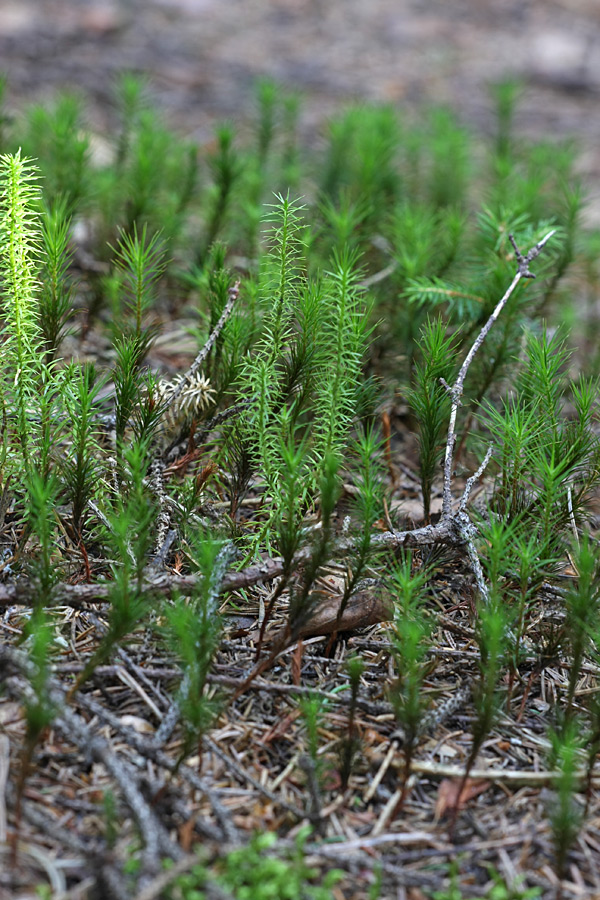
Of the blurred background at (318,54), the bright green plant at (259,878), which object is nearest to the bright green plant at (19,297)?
the bright green plant at (259,878)

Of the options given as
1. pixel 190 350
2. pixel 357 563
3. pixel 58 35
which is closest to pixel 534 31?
pixel 58 35

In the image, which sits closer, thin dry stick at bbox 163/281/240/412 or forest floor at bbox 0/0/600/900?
forest floor at bbox 0/0/600/900

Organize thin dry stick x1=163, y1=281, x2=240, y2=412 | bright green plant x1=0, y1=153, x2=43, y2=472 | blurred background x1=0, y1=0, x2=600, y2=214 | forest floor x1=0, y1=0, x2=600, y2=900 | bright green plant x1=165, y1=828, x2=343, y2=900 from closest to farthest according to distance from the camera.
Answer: bright green plant x1=165, y1=828, x2=343, y2=900, forest floor x1=0, y1=0, x2=600, y2=900, bright green plant x1=0, y1=153, x2=43, y2=472, thin dry stick x1=163, y1=281, x2=240, y2=412, blurred background x1=0, y1=0, x2=600, y2=214

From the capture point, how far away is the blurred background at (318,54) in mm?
5855

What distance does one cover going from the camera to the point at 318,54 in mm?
6801

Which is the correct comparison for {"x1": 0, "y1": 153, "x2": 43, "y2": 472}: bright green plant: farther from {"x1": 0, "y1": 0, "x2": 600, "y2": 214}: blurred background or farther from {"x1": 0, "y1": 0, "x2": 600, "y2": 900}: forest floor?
{"x1": 0, "y1": 0, "x2": 600, "y2": 214}: blurred background

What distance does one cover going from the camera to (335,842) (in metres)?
1.67

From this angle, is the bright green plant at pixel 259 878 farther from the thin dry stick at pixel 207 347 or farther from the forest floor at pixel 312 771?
the thin dry stick at pixel 207 347

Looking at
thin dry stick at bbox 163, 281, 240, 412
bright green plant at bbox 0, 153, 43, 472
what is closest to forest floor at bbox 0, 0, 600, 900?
bright green plant at bbox 0, 153, 43, 472

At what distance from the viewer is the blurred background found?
586 centimetres

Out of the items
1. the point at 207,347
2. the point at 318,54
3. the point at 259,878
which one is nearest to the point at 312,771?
the point at 259,878

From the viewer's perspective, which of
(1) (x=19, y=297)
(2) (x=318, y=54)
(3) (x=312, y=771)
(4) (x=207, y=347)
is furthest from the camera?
(2) (x=318, y=54)

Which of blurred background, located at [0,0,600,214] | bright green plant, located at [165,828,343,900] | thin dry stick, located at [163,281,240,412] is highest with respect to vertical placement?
blurred background, located at [0,0,600,214]

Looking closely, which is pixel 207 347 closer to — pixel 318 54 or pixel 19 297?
pixel 19 297
